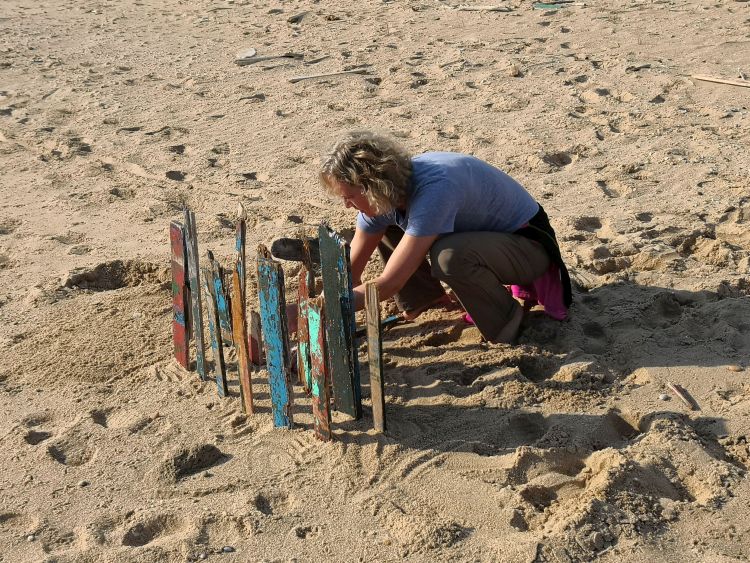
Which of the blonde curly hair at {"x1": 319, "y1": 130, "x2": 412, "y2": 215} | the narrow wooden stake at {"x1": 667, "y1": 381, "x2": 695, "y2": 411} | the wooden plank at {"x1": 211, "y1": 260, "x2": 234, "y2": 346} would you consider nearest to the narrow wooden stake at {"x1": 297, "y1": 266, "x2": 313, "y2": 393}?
the wooden plank at {"x1": 211, "y1": 260, "x2": 234, "y2": 346}

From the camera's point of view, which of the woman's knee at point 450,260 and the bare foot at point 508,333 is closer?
the woman's knee at point 450,260

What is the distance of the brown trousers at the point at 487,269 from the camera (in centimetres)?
366

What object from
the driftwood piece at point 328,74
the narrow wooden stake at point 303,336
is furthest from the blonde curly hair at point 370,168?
the driftwood piece at point 328,74

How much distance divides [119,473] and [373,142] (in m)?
1.59

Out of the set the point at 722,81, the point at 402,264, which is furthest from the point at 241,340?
the point at 722,81

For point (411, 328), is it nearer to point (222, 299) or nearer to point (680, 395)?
point (222, 299)

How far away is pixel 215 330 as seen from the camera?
3422 mm

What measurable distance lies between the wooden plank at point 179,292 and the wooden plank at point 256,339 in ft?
0.94

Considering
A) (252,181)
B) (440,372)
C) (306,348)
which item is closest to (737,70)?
(252,181)

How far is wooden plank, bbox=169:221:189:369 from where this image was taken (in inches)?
137

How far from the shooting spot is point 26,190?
6.05 metres

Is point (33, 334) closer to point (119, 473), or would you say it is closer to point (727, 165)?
point (119, 473)

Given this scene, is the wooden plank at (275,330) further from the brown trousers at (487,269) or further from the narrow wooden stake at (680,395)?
the narrow wooden stake at (680,395)

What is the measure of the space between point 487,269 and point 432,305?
0.57 meters
